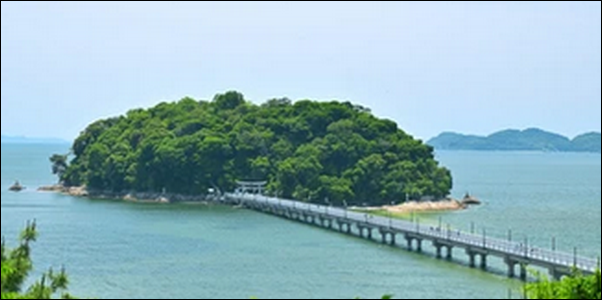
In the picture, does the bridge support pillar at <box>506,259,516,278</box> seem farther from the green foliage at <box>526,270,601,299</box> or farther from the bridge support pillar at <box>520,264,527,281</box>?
the green foliage at <box>526,270,601,299</box>

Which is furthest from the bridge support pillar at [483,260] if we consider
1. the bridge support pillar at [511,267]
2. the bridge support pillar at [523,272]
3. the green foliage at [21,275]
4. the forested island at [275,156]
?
the forested island at [275,156]

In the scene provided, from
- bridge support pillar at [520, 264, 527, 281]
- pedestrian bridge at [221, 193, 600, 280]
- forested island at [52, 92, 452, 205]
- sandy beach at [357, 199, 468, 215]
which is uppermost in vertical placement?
forested island at [52, 92, 452, 205]

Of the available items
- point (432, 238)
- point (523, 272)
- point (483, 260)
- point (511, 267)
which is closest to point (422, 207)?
point (432, 238)

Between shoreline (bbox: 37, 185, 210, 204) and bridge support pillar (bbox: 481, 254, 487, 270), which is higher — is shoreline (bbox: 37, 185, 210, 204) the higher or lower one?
the higher one

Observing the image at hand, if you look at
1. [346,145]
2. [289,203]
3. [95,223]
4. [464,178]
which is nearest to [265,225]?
[289,203]

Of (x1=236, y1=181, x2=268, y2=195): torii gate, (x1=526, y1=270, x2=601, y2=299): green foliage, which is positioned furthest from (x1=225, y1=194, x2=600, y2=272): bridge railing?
(x1=236, y1=181, x2=268, y2=195): torii gate

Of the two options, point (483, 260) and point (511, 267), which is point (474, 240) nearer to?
point (483, 260)
